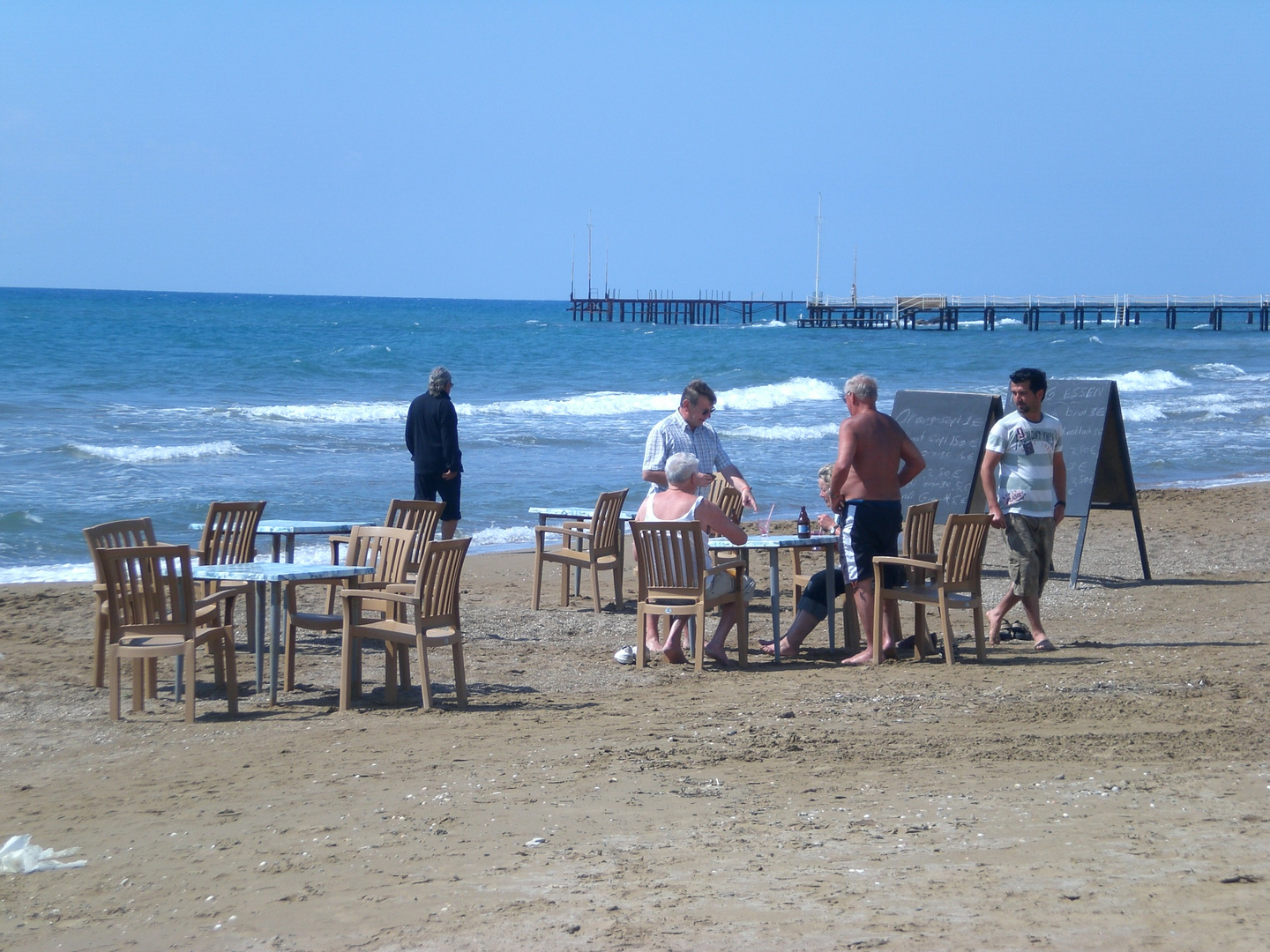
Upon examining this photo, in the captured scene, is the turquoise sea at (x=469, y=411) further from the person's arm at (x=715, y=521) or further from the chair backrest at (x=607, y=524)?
the person's arm at (x=715, y=521)

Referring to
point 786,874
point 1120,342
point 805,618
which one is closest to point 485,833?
point 786,874

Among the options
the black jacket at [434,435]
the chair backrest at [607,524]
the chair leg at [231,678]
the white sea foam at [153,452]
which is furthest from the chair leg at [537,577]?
the white sea foam at [153,452]

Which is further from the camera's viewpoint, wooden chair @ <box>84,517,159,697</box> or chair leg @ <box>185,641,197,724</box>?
wooden chair @ <box>84,517,159,697</box>

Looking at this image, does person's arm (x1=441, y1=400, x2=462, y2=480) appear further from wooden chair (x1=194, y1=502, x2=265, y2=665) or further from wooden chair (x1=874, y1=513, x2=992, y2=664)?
wooden chair (x1=874, y1=513, x2=992, y2=664)

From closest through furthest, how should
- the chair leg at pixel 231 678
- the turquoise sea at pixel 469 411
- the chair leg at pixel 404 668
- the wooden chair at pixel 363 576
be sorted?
1. the chair leg at pixel 231 678
2. the wooden chair at pixel 363 576
3. the chair leg at pixel 404 668
4. the turquoise sea at pixel 469 411

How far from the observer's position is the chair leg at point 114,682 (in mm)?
5777

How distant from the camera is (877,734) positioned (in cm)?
523

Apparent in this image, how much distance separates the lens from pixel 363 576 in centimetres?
710

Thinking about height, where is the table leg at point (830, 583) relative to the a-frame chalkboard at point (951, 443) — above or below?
below

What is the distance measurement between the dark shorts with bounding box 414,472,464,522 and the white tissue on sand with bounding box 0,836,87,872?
4904 millimetres

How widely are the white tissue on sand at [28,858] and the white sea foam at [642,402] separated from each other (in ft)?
75.8

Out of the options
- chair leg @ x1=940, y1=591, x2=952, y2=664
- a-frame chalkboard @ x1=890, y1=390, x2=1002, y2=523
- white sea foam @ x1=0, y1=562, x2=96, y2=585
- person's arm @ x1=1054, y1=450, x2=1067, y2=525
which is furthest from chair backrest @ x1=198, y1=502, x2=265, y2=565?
a-frame chalkboard @ x1=890, y1=390, x2=1002, y2=523

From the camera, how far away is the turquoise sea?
14.8 metres

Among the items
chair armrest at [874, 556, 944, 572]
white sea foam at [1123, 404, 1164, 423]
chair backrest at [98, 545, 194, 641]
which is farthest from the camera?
white sea foam at [1123, 404, 1164, 423]
